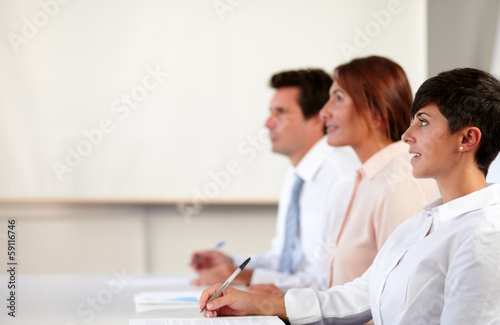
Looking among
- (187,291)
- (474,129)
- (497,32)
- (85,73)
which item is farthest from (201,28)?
(474,129)

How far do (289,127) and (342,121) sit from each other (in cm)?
76

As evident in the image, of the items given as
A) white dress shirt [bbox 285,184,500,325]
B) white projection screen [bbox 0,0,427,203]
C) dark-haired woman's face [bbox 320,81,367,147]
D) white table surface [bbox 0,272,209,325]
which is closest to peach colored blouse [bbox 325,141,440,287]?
dark-haired woman's face [bbox 320,81,367,147]

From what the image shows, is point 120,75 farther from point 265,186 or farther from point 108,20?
point 265,186

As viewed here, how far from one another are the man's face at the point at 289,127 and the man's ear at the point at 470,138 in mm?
1596

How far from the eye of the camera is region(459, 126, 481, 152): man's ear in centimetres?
122

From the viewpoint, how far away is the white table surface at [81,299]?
1443mm

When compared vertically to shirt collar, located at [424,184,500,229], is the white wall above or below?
below

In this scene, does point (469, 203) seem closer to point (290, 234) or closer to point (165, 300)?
point (165, 300)

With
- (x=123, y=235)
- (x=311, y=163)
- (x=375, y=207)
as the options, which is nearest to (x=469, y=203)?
(x=375, y=207)

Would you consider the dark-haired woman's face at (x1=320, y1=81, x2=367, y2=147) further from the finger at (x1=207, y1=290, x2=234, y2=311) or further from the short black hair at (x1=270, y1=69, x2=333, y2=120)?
the finger at (x1=207, y1=290, x2=234, y2=311)

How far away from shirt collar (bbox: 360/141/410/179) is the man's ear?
25.2 inches

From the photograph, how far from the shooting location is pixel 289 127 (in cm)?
284

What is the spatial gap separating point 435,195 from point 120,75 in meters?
2.26

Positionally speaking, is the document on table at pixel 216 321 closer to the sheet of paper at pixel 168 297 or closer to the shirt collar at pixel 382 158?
the sheet of paper at pixel 168 297
